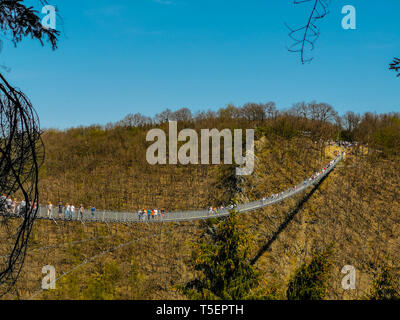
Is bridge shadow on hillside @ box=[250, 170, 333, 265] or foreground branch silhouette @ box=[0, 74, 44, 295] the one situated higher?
foreground branch silhouette @ box=[0, 74, 44, 295]

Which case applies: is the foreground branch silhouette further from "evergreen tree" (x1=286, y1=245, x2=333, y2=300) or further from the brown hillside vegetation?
the brown hillside vegetation

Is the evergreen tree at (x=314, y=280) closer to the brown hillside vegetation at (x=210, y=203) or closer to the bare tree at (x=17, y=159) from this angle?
the brown hillside vegetation at (x=210, y=203)

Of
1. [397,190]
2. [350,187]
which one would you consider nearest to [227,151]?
[350,187]

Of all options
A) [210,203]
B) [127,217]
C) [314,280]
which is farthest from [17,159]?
[210,203]

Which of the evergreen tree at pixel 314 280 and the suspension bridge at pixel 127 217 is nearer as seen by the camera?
the evergreen tree at pixel 314 280

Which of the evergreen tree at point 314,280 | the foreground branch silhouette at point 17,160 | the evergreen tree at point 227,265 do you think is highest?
the foreground branch silhouette at point 17,160

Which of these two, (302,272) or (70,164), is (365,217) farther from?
(70,164)

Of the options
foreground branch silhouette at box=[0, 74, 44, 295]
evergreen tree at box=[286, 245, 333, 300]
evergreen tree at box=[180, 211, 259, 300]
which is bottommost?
evergreen tree at box=[286, 245, 333, 300]

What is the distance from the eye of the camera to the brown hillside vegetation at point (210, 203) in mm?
28797

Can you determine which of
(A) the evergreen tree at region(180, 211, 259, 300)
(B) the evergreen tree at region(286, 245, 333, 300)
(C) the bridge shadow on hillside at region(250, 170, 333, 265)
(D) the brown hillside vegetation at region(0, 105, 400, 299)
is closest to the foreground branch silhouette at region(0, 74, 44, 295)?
(A) the evergreen tree at region(180, 211, 259, 300)

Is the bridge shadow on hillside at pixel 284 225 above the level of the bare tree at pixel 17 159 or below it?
below

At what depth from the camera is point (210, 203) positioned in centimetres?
4069

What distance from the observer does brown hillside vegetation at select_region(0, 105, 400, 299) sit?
94.5ft

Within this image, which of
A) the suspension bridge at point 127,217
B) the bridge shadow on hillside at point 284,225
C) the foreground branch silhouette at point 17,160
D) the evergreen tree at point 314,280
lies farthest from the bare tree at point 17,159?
the bridge shadow on hillside at point 284,225
